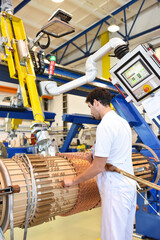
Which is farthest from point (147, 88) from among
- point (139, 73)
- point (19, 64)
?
point (19, 64)

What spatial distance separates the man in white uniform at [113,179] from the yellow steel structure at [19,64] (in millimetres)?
832

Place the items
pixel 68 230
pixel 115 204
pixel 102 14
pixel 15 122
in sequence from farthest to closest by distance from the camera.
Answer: pixel 102 14, pixel 15 122, pixel 68 230, pixel 115 204

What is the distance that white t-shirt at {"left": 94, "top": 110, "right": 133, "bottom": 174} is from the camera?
155cm

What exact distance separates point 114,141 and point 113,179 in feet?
0.89

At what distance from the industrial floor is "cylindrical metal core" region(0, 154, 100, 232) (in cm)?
115

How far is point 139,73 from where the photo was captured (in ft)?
7.66

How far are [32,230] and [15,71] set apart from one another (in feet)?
6.55

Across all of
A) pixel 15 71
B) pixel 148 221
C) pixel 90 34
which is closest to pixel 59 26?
pixel 15 71

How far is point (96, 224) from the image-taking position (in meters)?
3.18

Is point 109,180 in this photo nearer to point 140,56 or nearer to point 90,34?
point 140,56

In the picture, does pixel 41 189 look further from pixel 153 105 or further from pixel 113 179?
pixel 153 105

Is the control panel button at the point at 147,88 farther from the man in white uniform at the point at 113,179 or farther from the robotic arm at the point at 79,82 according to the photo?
the man in white uniform at the point at 113,179

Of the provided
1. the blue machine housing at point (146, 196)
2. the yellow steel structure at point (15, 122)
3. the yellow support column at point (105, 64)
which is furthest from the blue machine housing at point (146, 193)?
the yellow support column at point (105, 64)

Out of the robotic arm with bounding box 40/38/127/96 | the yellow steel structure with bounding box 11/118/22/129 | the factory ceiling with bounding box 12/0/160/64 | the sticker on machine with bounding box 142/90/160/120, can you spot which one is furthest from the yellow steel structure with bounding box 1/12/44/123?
the factory ceiling with bounding box 12/0/160/64
